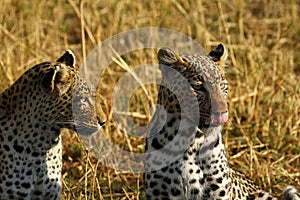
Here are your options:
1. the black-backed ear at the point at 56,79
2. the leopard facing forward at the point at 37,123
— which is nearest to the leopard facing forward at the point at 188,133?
the leopard facing forward at the point at 37,123

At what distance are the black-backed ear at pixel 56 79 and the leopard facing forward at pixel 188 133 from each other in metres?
0.64

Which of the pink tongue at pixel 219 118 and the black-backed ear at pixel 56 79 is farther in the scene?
the black-backed ear at pixel 56 79

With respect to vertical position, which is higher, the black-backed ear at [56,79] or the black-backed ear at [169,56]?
the black-backed ear at [169,56]

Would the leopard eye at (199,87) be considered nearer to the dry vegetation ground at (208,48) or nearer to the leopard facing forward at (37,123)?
the leopard facing forward at (37,123)

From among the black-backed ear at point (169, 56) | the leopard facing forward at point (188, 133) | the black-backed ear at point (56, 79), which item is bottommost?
the leopard facing forward at point (188, 133)

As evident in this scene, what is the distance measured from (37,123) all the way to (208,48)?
12.2 feet

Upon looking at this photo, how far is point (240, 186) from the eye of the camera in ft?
20.4

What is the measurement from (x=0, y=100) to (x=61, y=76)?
580mm

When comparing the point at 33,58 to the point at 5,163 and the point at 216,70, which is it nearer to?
the point at 5,163

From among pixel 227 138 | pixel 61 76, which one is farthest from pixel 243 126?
pixel 61 76

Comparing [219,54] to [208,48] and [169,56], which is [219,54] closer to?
[169,56]

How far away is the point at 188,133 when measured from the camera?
220 inches

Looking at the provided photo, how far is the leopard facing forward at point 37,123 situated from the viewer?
562cm

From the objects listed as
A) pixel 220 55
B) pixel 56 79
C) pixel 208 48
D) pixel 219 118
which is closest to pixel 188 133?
pixel 219 118
